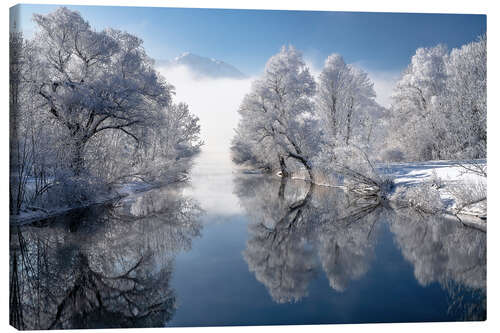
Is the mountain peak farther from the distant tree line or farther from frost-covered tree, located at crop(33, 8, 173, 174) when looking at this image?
the distant tree line

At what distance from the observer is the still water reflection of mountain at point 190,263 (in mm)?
3650

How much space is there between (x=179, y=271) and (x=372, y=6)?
469 cm

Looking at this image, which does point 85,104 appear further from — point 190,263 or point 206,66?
point 190,263

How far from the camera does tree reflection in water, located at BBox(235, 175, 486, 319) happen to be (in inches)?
168

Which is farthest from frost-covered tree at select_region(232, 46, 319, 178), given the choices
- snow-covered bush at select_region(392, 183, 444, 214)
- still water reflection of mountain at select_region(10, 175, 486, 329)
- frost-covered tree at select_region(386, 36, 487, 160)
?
still water reflection of mountain at select_region(10, 175, 486, 329)

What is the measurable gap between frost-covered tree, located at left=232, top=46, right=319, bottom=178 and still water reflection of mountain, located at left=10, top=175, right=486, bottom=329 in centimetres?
907

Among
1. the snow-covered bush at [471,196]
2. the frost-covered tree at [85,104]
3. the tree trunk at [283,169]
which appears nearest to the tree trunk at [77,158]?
the frost-covered tree at [85,104]

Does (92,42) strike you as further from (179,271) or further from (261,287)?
(261,287)

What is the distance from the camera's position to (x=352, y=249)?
18.8ft

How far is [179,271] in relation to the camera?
4.75m

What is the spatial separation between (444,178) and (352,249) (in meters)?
4.85

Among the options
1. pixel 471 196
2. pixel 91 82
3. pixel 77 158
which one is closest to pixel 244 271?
pixel 471 196

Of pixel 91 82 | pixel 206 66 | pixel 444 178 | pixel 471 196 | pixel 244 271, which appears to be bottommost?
pixel 244 271

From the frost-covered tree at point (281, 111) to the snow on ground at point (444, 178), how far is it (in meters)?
5.88
